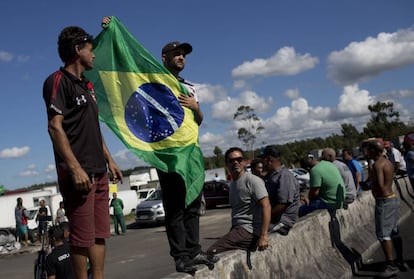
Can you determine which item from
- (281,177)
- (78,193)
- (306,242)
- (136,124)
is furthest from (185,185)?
(281,177)

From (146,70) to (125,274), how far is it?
6834mm

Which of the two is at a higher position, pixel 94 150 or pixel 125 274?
pixel 94 150

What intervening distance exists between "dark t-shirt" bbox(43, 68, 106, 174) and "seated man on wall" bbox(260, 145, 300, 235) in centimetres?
362

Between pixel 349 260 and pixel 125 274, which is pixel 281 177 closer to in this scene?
pixel 349 260

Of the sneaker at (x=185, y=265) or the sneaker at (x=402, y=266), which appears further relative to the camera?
the sneaker at (x=402, y=266)

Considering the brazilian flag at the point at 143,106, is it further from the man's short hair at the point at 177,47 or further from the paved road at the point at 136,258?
the paved road at the point at 136,258

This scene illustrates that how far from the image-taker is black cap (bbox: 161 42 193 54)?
4.46 meters

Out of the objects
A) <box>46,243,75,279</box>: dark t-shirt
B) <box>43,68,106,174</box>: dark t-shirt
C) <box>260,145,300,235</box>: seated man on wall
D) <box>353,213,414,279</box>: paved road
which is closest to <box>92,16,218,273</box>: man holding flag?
<box>43,68,106,174</box>: dark t-shirt

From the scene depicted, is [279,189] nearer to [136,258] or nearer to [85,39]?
[85,39]

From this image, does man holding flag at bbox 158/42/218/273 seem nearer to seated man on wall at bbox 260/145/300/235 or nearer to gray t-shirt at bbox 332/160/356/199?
seated man on wall at bbox 260/145/300/235

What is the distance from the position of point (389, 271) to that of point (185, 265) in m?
3.74

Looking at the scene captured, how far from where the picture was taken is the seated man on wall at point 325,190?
7812 millimetres

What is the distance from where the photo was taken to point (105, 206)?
10.8 ft

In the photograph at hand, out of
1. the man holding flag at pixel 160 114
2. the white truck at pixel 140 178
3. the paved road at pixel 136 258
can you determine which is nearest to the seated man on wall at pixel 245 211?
the man holding flag at pixel 160 114
